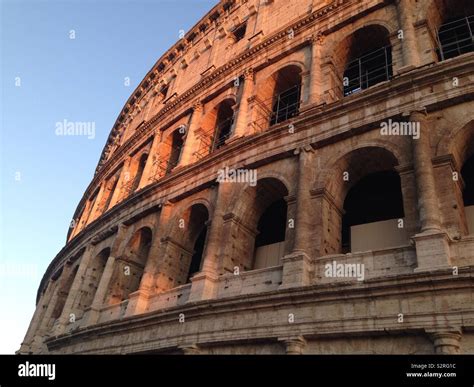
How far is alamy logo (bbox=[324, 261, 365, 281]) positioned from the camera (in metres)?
9.41

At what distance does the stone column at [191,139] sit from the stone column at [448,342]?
11.6m

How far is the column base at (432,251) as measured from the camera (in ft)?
27.0

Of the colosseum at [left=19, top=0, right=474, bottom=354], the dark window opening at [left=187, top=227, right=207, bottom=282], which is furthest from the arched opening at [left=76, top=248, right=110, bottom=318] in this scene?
the dark window opening at [left=187, top=227, right=207, bottom=282]

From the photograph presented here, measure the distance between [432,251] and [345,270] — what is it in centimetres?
196

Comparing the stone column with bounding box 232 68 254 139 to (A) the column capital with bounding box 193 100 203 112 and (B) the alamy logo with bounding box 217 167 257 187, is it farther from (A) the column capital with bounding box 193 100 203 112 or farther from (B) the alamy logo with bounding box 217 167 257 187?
(A) the column capital with bounding box 193 100 203 112

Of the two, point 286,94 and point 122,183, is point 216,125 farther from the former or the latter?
point 122,183

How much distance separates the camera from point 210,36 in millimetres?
24125

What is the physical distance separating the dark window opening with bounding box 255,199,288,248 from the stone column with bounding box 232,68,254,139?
3.01 m

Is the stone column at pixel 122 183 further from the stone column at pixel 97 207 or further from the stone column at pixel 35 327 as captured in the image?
the stone column at pixel 35 327
